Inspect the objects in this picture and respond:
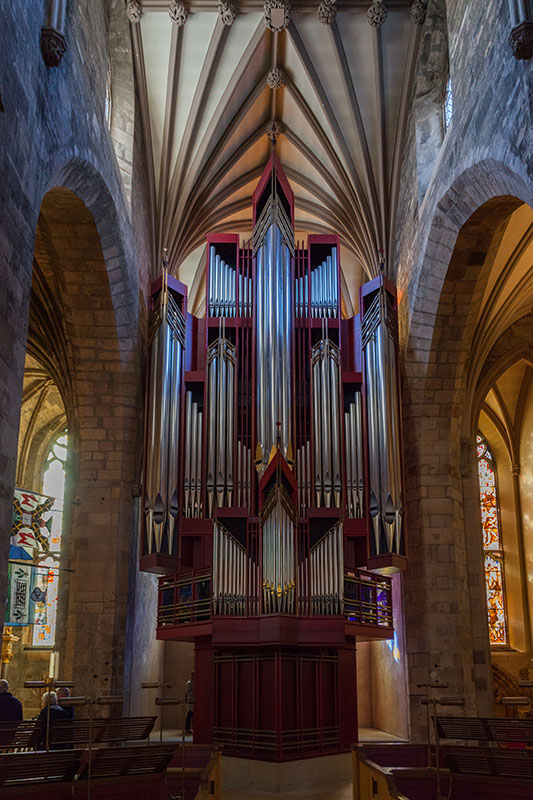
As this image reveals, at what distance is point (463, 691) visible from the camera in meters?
13.7

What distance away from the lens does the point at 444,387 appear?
1519cm

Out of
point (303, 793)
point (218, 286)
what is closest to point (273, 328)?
point (218, 286)

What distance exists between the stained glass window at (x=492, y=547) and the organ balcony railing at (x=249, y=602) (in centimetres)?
838

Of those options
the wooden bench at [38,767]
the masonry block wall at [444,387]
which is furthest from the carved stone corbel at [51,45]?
the wooden bench at [38,767]

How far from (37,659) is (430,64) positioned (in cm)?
1657

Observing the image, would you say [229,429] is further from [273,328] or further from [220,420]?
[273,328]

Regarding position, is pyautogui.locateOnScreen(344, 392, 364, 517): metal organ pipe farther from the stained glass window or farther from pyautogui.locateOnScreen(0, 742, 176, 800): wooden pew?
the stained glass window

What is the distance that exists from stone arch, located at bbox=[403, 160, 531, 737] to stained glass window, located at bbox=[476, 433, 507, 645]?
21.9ft

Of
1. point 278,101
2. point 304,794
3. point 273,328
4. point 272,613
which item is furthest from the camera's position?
point 278,101

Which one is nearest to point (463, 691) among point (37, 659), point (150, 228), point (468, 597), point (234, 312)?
point (468, 597)

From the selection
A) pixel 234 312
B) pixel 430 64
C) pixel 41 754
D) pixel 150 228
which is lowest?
pixel 41 754

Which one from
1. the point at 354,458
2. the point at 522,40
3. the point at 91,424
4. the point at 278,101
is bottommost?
the point at 354,458

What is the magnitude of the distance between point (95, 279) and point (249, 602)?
5.74 meters

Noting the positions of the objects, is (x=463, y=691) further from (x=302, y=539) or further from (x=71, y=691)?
Answer: (x=71, y=691)
